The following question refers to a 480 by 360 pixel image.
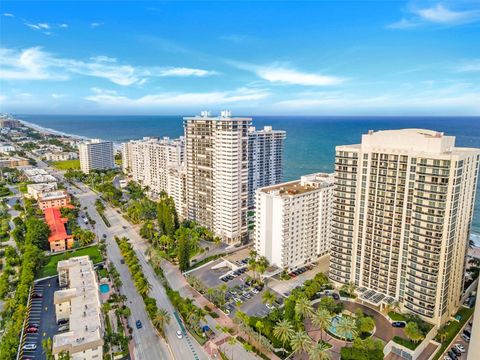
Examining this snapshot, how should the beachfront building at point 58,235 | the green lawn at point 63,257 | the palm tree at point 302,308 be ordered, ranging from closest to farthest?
the palm tree at point 302,308 → the green lawn at point 63,257 → the beachfront building at point 58,235

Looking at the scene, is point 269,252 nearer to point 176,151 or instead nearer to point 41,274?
point 41,274

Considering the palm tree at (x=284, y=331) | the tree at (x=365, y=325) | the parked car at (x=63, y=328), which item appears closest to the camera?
the palm tree at (x=284, y=331)

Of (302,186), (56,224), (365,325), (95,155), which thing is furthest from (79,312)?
(95,155)

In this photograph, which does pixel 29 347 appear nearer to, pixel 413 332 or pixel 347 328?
pixel 347 328

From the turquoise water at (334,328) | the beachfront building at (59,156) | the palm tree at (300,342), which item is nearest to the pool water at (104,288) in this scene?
the palm tree at (300,342)

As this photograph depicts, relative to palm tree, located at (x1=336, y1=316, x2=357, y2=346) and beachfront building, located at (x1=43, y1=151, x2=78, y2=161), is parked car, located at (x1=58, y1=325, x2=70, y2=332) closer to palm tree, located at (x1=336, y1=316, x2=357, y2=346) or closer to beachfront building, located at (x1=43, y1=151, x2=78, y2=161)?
palm tree, located at (x1=336, y1=316, x2=357, y2=346)

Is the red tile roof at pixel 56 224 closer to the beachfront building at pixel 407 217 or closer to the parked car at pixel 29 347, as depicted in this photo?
the parked car at pixel 29 347

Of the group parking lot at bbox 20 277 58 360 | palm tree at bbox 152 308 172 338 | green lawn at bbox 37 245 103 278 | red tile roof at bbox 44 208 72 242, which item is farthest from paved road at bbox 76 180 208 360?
parking lot at bbox 20 277 58 360
